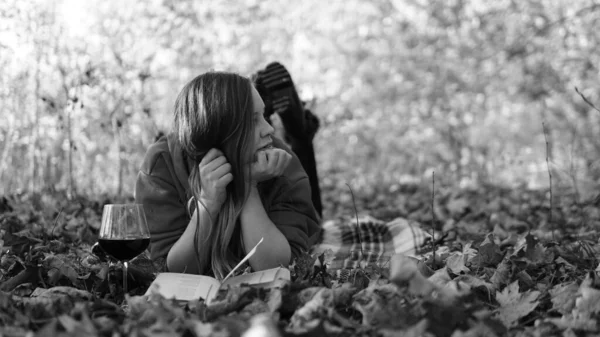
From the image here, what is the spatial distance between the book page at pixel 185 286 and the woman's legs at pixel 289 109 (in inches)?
60.3

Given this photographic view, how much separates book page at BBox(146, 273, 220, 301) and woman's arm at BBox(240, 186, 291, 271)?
0.91 ft

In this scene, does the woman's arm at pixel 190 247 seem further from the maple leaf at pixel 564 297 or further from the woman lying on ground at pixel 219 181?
the maple leaf at pixel 564 297

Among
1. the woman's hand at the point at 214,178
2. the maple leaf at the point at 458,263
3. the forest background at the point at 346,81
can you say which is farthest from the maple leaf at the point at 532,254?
the forest background at the point at 346,81

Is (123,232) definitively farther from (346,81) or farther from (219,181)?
(346,81)

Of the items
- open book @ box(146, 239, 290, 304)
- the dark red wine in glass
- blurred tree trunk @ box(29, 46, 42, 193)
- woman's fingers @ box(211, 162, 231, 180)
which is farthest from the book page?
blurred tree trunk @ box(29, 46, 42, 193)

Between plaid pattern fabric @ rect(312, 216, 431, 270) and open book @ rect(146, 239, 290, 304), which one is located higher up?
open book @ rect(146, 239, 290, 304)

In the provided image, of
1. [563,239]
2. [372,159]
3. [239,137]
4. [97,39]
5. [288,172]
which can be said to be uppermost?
[97,39]

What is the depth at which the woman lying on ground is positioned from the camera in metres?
1.91

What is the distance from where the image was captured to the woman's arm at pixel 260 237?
193 centimetres

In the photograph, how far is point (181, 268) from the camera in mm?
1957

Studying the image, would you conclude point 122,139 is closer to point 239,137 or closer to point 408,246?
point 408,246

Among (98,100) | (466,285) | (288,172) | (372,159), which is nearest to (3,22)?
(98,100)

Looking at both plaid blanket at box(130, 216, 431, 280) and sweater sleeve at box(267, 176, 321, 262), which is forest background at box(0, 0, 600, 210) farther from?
sweater sleeve at box(267, 176, 321, 262)

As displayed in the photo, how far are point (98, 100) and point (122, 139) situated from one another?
31cm
